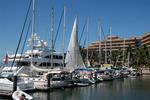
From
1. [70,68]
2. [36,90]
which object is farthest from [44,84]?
[70,68]

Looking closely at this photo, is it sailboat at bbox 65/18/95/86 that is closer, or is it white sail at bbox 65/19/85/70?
sailboat at bbox 65/18/95/86

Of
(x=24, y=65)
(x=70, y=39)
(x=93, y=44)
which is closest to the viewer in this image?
(x=24, y=65)

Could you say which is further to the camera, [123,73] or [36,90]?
[123,73]

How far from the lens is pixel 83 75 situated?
5678cm

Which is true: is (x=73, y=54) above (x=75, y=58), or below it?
above

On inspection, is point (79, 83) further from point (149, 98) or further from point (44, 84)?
point (149, 98)

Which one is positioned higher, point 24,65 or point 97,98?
point 24,65

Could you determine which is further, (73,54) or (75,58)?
(75,58)

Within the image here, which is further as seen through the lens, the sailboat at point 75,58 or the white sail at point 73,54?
the white sail at point 73,54

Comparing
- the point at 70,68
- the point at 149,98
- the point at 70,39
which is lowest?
the point at 149,98

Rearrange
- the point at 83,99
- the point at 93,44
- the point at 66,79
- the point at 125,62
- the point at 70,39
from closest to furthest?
the point at 83,99
the point at 66,79
the point at 70,39
the point at 125,62
the point at 93,44

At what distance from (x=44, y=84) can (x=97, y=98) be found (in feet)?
26.0

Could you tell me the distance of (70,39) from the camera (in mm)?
55438

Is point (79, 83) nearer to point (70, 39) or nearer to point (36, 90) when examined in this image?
point (70, 39)
